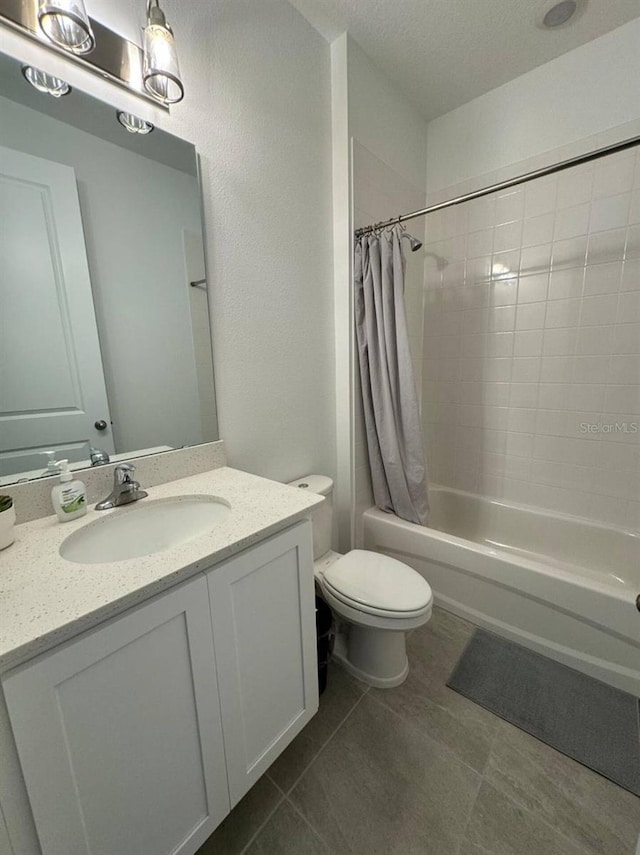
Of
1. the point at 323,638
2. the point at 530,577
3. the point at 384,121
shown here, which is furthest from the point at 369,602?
the point at 384,121

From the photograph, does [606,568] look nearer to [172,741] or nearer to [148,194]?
[172,741]

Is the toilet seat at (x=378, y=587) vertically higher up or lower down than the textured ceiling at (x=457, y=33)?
lower down

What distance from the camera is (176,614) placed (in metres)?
0.67

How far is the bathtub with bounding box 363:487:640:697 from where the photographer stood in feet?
4.39

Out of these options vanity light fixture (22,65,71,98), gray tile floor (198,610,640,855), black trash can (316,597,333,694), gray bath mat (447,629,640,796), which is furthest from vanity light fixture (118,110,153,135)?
gray bath mat (447,629,640,796)

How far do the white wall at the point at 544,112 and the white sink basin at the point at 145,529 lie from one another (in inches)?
89.1

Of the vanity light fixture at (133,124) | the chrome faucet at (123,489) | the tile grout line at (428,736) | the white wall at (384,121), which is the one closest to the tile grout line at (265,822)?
the tile grout line at (428,736)

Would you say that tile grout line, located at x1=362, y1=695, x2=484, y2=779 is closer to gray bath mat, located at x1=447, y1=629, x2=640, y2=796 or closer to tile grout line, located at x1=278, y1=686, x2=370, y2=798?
tile grout line, located at x1=278, y1=686, x2=370, y2=798

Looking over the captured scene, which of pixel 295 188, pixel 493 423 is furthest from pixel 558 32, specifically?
pixel 493 423

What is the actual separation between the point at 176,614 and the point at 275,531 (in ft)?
0.89

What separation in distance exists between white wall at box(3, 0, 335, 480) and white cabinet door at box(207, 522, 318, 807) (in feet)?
1.91

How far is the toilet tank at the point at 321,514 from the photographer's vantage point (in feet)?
4.83

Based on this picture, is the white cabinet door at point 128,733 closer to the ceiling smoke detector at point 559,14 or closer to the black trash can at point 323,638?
the black trash can at point 323,638

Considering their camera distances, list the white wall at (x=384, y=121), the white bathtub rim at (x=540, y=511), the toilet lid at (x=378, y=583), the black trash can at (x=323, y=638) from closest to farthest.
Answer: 1. the toilet lid at (x=378, y=583)
2. the black trash can at (x=323, y=638)
3. the white wall at (x=384, y=121)
4. the white bathtub rim at (x=540, y=511)
